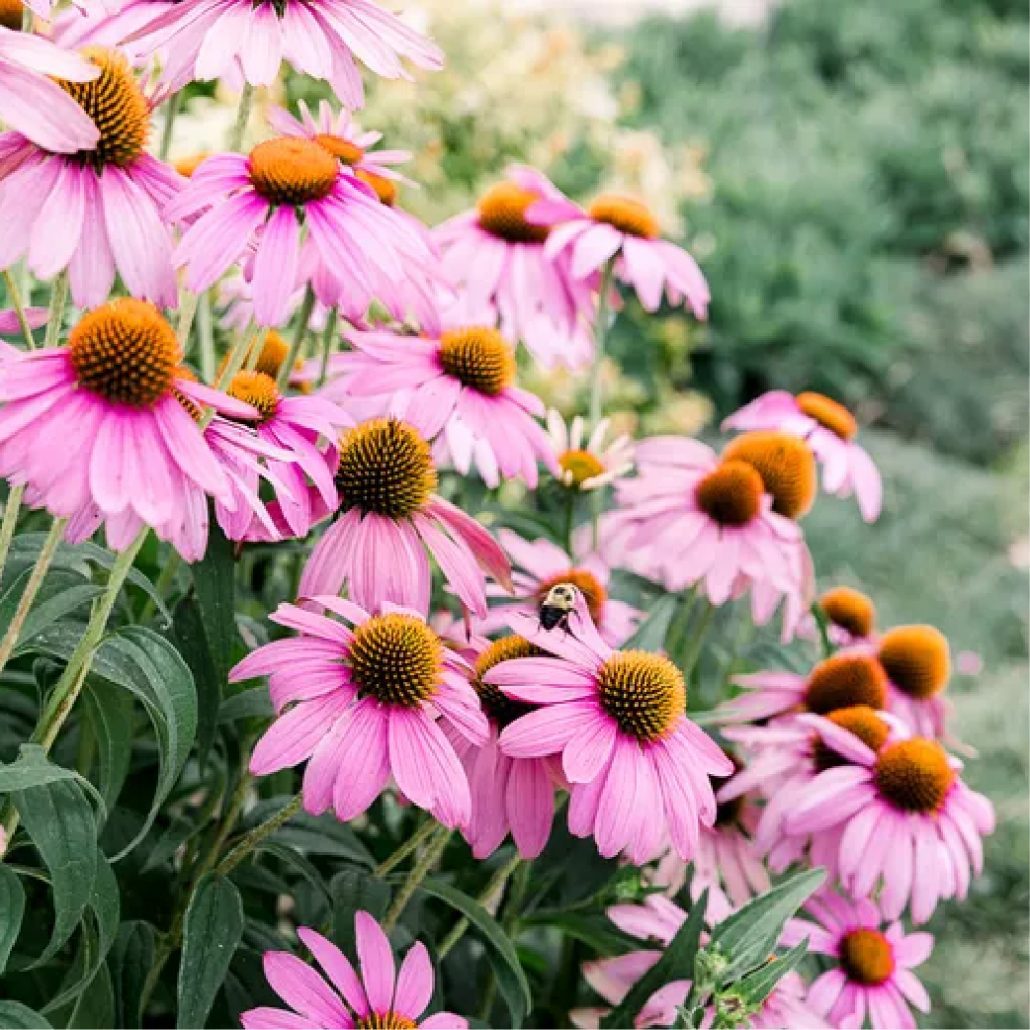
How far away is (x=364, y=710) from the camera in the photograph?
693 millimetres

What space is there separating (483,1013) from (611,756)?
0.28 meters

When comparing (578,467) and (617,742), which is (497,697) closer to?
(617,742)

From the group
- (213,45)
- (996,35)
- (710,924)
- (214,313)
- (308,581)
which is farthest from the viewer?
(996,35)

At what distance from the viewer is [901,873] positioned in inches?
36.9

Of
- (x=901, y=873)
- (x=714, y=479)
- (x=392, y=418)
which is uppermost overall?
(x=392, y=418)

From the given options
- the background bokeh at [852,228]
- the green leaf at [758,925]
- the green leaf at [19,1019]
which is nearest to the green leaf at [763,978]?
the green leaf at [758,925]

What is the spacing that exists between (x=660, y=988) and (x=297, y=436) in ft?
1.27

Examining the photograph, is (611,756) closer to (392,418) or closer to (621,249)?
(392,418)

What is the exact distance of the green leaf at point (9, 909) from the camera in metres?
0.63

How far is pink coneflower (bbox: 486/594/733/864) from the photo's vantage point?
701 millimetres

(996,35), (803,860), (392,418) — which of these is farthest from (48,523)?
(996,35)

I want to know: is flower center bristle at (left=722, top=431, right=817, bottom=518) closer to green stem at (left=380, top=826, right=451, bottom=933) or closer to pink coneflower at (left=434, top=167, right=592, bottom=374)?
pink coneflower at (left=434, top=167, right=592, bottom=374)

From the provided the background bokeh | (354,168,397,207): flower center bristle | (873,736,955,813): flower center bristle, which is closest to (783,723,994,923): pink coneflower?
(873,736,955,813): flower center bristle

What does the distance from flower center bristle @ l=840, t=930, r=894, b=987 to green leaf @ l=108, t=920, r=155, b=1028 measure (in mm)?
437
